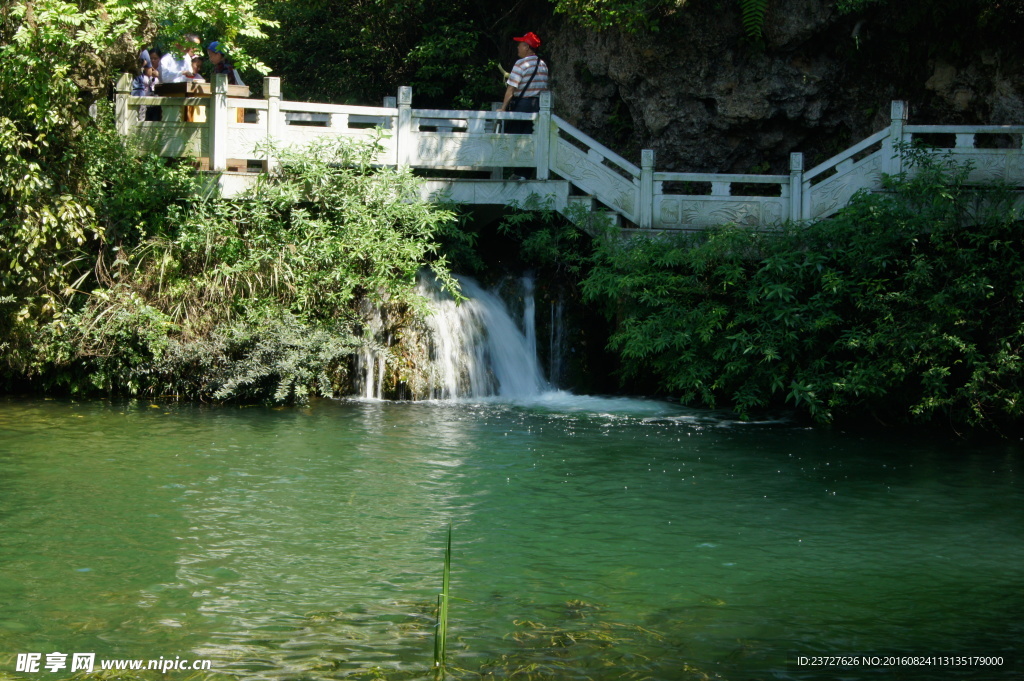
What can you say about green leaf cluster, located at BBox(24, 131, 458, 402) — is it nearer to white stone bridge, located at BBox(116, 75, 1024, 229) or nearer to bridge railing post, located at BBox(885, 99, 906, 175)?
white stone bridge, located at BBox(116, 75, 1024, 229)

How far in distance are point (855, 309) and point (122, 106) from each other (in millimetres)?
9099

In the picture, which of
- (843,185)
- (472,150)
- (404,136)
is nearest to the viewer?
(843,185)

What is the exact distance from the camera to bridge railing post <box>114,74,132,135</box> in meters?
14.3

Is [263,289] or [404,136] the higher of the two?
[404,136]

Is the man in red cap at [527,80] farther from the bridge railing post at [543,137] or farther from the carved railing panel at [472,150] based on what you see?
the carved railing panel at [472,150]

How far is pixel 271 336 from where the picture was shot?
13367 millimetres

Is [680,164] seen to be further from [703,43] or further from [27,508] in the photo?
[27,508]

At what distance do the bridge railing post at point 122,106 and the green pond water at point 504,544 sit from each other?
144 inches

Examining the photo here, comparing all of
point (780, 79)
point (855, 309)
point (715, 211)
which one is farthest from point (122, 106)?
point (780, 79)

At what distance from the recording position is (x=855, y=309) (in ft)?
44.0

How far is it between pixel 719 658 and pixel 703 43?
43.9 feet

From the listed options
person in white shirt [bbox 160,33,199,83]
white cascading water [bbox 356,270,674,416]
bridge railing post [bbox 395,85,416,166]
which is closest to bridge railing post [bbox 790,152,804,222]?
white cascading water [bbox 356,270,674,416]

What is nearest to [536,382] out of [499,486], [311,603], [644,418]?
[644,418]

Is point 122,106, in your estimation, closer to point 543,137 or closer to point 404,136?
point 404,136
